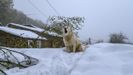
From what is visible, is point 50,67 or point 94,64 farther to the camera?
point 50,67

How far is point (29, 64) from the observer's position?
3594 mm

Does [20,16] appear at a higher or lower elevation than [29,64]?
higher

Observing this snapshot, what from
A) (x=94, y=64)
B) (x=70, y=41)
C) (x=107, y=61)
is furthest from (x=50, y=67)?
(x=70, y=41)

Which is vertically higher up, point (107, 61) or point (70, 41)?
point (70, 41)

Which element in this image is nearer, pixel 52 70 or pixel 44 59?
pixel 52 70

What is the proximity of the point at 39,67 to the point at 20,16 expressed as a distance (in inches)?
1273

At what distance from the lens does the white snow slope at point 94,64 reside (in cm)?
284

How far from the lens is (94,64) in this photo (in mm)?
3033

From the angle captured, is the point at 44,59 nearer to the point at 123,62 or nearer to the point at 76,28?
the point at 123,62

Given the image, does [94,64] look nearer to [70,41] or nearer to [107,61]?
[107,61]

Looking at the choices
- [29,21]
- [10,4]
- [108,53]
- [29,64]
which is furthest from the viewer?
[29,21]

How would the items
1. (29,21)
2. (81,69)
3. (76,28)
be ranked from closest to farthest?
(81,69), (76,28), (29,21)

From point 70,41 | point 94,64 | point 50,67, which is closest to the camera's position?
point 94,64

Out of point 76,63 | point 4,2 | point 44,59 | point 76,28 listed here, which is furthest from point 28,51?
point 4,2
